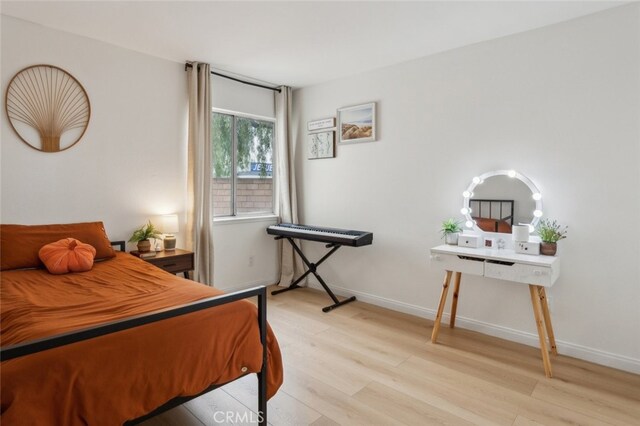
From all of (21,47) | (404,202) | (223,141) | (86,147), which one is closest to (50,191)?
(86,147)

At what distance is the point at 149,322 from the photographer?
1.43 meters

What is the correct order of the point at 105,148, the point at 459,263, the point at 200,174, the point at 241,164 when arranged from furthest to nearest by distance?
the point at 241,164 < the point at 200,174 < the point at 105,148 < the point at 459,263

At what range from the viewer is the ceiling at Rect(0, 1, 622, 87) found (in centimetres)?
Answer: 257

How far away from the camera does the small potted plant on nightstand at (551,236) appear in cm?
272

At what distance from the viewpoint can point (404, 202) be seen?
3.72 m

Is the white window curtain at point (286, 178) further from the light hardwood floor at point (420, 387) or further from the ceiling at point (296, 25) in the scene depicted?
the light hardwood floor at point (420, 387)

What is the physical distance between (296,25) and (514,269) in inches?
98.2

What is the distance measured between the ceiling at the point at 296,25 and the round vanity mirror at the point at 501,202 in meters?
1.20

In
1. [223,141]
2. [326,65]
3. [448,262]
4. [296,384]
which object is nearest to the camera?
[296,384]

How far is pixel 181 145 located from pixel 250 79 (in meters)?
1.20

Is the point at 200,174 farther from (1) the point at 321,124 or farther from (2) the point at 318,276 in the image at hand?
(2) the point at 318,276

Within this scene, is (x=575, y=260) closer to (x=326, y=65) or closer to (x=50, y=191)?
(x=326, y=65)

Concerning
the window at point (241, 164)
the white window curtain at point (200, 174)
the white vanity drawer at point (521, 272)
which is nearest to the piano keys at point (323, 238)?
the window at point (241, 164)

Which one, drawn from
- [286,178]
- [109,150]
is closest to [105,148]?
[109,150]
